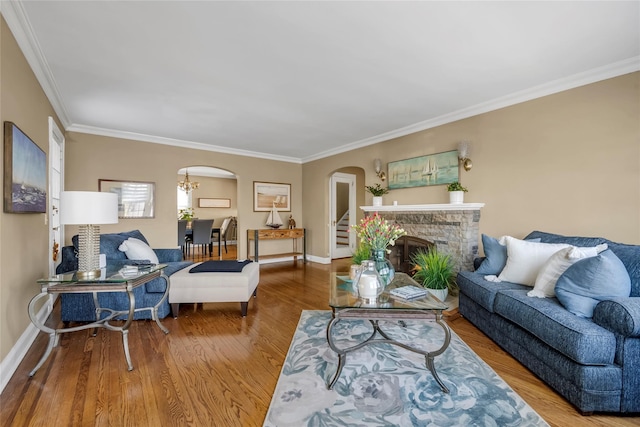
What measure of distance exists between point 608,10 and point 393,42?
1.46 m

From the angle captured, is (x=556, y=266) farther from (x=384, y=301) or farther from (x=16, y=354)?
(x=16, y=354)

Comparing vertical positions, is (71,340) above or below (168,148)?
below

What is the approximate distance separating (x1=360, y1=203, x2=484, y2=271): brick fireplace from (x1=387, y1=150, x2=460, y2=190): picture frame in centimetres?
42

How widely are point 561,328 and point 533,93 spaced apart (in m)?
2.72

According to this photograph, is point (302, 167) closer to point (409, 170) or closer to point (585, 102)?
point (409, 170)

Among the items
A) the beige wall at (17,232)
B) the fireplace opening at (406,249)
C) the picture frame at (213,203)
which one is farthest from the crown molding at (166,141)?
the picture frame at (213,203)

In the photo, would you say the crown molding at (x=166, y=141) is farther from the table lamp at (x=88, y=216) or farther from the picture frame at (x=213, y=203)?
the picture frame at (x=213, y=203)

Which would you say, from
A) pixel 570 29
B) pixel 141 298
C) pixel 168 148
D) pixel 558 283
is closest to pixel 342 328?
pixel 558 283

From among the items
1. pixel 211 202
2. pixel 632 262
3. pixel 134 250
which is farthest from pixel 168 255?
pixel 211 202

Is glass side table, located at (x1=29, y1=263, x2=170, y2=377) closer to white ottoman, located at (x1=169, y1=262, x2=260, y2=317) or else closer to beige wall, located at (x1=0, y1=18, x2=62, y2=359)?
beige wall, located at (x1=0, y1=18, x2=62, y2=359)

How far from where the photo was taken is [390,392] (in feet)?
5.96

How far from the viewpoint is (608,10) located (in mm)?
1985

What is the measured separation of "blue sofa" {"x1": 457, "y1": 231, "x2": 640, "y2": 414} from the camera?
62.8 inches

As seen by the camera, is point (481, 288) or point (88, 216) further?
point (481, 288)
